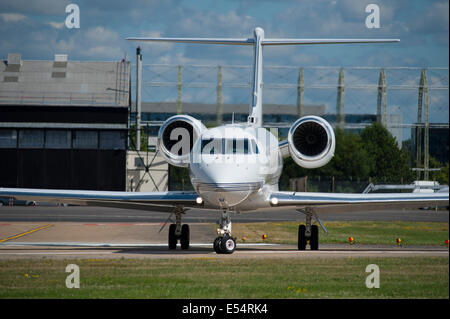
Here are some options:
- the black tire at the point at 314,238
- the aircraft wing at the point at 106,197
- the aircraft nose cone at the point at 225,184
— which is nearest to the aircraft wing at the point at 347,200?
the black tire at the point at 314,238

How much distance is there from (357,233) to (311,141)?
852 cm

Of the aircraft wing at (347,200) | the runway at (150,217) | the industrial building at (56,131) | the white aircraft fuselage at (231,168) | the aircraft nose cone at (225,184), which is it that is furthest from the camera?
the industrial building at (56,131)

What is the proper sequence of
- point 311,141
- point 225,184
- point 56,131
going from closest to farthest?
point 225,184
point 311,141
point 56,131

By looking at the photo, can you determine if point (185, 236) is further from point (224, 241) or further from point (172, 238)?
point (224, 241)

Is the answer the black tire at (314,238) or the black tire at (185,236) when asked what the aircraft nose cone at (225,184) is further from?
the black tire at (314,238)

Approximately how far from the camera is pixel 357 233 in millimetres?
27859

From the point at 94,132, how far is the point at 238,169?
37842mm

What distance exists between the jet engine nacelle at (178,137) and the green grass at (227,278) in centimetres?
501

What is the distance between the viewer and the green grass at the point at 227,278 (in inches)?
443

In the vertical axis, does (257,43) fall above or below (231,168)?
above

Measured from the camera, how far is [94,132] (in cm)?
Answer: 5388

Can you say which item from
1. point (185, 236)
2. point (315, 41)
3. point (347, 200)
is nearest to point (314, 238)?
point (347, 200)
